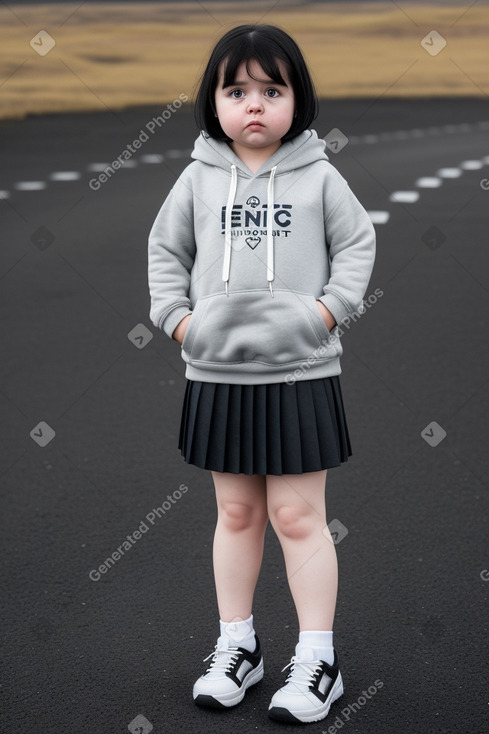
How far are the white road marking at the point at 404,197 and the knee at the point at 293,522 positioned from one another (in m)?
9.39

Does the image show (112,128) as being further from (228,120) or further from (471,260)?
(228,120)

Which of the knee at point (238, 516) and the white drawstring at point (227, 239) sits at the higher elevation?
the white drawstring at point (227, 239)

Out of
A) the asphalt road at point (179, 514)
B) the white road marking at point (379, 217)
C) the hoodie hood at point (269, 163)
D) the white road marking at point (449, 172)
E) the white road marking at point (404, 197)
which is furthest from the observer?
the white road marking at point (449, 172)

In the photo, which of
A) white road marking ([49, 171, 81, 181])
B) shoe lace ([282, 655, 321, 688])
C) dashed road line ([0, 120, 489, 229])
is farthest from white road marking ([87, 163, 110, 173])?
shoe lace ([282, 655, 321, 688])

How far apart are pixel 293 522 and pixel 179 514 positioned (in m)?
1.40

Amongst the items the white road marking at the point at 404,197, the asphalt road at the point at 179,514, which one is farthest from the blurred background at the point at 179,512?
the white road marking at the point at 404,197

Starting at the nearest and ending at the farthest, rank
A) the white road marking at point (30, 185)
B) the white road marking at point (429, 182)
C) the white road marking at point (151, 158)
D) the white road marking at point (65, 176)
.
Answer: the white road marking at point (30, 185) → the white road marking at point (429, 182) → the white road marking at point (65, 176) → the white road marking at point (151, 158)

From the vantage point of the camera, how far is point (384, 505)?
451 centimetres

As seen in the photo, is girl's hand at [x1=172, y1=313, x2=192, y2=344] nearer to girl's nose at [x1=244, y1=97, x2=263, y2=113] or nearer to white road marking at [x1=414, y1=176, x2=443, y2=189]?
girl's nose at [x1=244, y1=97, x2=263, y2=113]

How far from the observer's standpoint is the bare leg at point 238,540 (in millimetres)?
3158

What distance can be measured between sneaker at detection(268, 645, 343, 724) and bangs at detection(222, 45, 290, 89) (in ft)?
4.75

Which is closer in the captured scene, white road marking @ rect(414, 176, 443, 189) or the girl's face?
the girl's face

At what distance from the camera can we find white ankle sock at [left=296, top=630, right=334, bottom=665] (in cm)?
314

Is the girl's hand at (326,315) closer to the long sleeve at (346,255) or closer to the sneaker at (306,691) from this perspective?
the long sleeve at (346,255)
